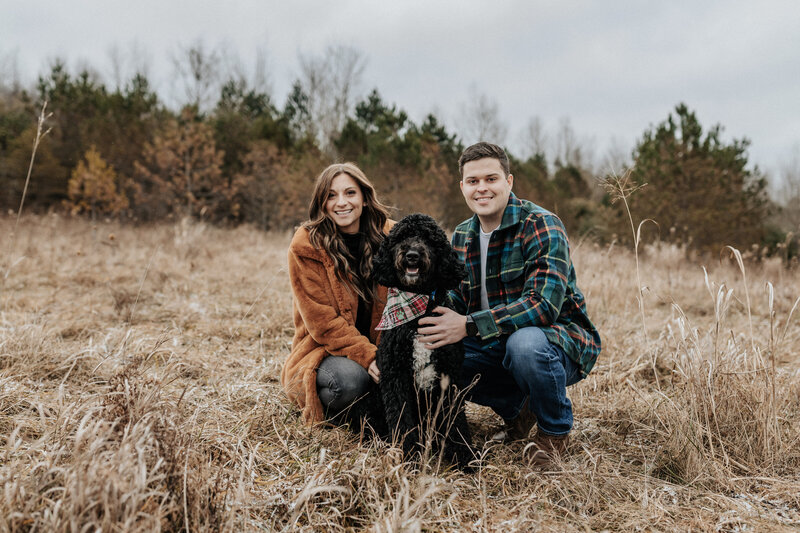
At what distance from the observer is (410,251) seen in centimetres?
250

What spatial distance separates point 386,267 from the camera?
2670 mm

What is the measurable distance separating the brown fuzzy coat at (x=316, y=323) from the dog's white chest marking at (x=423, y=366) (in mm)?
473

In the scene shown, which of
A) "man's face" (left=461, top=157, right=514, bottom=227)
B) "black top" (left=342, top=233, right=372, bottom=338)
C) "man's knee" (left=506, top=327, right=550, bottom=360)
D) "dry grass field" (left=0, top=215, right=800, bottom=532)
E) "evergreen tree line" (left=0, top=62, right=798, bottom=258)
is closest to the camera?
"dry grass field" (left=0, top=215, right=800, bottom=532)

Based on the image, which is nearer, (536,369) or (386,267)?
(536,369)

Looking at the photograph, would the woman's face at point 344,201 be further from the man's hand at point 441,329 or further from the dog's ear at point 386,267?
the man's hand at point 441,329

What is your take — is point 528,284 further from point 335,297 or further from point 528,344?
point 335,297

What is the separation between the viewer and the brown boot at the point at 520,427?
2.96 metres

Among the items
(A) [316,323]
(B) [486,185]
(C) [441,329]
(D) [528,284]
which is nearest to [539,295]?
(D) [528,284]

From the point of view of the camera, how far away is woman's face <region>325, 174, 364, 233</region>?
309cm

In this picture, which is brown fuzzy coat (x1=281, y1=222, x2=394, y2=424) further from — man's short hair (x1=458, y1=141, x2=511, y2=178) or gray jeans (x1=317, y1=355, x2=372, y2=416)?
man's short hair (x1=458, y1=141, x2=511, y2=178)

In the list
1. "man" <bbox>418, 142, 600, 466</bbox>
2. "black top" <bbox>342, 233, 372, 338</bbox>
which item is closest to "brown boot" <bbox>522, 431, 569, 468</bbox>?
"man" <bbox>418, 142, 600, 466</bbox>

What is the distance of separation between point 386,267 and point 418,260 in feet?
0.80

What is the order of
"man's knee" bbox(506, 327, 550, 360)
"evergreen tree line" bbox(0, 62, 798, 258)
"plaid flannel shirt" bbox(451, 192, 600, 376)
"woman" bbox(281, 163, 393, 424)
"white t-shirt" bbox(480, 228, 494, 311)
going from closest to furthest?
1. "man's knee" bbox(506, 327, 550, 360)
2. "plaid flannel shirt" bbox(451, 192, 600, 376)
3. "woman" bbox(281, 163, 393, 424)
4. "white t-shirt" bbox(480, 228, 494, 311)
5. "evergreen tree line" bbox(0, 62, 798, 258)

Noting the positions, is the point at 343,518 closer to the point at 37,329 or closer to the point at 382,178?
the point at 37,329
